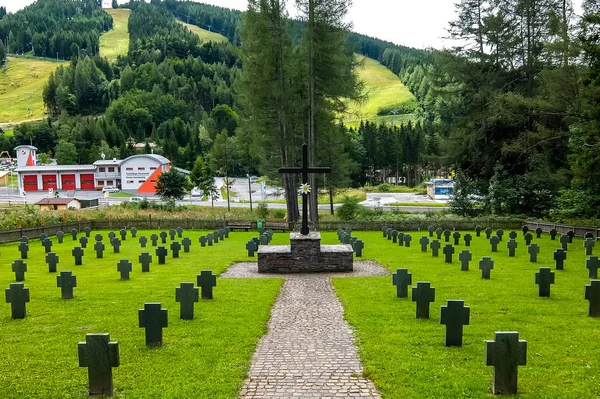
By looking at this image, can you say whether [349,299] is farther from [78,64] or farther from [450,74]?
[78,64]

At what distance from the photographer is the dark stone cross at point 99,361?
668 cm

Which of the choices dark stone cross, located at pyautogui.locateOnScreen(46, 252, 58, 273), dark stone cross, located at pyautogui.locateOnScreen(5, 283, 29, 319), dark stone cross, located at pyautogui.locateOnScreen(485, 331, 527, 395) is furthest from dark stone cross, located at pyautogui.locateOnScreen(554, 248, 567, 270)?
dark stone cross, located at pyautogui.locateOnScreen(46, 252, 58, 273)

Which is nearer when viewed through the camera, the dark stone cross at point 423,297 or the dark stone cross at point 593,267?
the dark stone cross at point 423,297

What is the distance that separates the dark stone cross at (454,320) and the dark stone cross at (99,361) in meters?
5.36

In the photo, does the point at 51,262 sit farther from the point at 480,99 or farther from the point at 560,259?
the point at 480,99

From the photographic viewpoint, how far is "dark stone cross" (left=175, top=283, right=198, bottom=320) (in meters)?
10.7

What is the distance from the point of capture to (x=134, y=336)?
9430 millimetres

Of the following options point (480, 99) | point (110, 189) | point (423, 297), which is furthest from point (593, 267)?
point (110, 189)

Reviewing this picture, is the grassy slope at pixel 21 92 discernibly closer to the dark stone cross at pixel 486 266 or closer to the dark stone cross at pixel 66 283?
the dark stone cross at pixel 66 283

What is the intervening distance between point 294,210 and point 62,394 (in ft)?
102

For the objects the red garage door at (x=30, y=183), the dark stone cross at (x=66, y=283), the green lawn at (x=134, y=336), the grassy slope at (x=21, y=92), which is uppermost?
the grassy slope at (x=21, y=92)

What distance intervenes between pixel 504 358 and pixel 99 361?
17.8 feet

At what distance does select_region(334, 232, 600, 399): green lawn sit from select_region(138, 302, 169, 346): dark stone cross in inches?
140

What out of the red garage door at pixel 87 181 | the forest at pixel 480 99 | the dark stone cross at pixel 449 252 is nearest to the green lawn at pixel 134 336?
the dark stone cross at pixel 449 252
